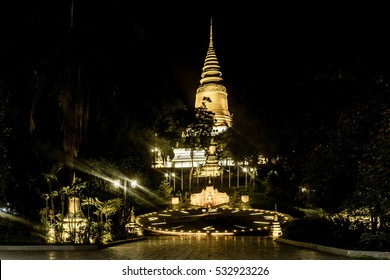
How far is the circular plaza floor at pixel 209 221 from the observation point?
21.7 meters

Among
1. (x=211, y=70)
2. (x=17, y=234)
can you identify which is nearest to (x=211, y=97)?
(x=211, y=70)

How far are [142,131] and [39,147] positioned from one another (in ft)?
12.2

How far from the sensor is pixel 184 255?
1082cm

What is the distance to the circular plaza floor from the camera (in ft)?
71.1

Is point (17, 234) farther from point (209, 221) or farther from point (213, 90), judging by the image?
point (213, 90)

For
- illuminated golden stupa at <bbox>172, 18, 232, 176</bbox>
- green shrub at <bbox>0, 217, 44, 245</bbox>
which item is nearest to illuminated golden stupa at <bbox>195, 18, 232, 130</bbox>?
illuminated golden stupa at <bbox>172, 18, 232, 176</bbox>

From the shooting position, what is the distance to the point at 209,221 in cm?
2541

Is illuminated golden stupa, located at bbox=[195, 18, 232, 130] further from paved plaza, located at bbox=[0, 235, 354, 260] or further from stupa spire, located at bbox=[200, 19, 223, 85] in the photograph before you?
paved plaza, located at bbox=[0, 235, 354, 260]

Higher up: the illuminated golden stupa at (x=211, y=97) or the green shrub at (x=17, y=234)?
the illuminated golden stupa at (x=211, y=97)

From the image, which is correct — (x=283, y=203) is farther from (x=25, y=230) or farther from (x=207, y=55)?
(x=207, y=55)

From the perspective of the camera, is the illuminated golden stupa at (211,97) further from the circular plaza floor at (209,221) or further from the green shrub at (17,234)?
the green shrub at (17,234)

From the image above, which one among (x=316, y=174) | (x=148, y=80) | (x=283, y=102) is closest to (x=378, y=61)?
(x=316, y=174)

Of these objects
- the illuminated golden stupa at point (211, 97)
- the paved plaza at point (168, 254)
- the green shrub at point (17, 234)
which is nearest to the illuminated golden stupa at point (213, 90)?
the illuminated golden stupa at point (211, 97)
